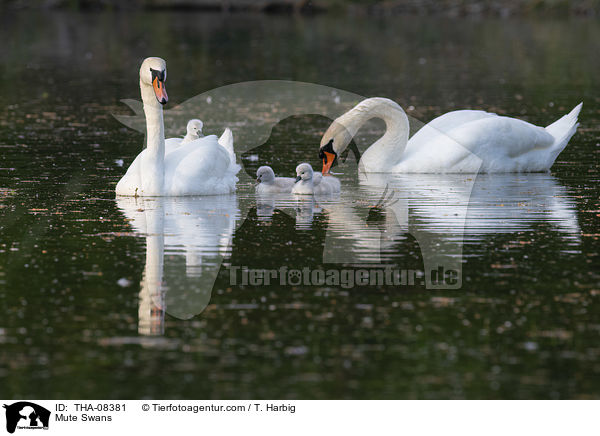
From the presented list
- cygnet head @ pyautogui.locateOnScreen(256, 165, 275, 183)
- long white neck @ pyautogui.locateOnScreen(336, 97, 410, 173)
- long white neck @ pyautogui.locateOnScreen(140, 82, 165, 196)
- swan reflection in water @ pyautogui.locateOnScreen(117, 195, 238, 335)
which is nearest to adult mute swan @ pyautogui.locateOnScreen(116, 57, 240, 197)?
long white neck @ pyautogui.locateOnScreen(140, 82, 165, 196)

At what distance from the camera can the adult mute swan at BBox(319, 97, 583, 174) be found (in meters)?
15.9

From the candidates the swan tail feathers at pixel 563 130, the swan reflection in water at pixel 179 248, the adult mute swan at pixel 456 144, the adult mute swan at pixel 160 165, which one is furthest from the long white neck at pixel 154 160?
the swan tail feathers at pixel 563 130

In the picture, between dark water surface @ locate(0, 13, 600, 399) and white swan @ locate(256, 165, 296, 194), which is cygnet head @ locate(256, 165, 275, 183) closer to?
white swan @ locate(256, 165, 296, 194)

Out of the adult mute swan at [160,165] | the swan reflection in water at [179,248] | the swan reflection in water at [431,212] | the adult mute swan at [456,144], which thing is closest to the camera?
the swan reflection in water at [179,248]

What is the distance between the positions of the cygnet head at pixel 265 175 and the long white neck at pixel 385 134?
89.4 inches

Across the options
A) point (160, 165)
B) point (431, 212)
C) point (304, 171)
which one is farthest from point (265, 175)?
point (431, 212)

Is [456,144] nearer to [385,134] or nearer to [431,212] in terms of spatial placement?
[385,134]

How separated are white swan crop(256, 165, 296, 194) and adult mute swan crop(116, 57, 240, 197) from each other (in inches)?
19.4

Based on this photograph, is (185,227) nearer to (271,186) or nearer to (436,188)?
(271,186)

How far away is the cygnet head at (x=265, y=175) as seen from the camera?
13859 mm

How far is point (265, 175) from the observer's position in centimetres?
1388
